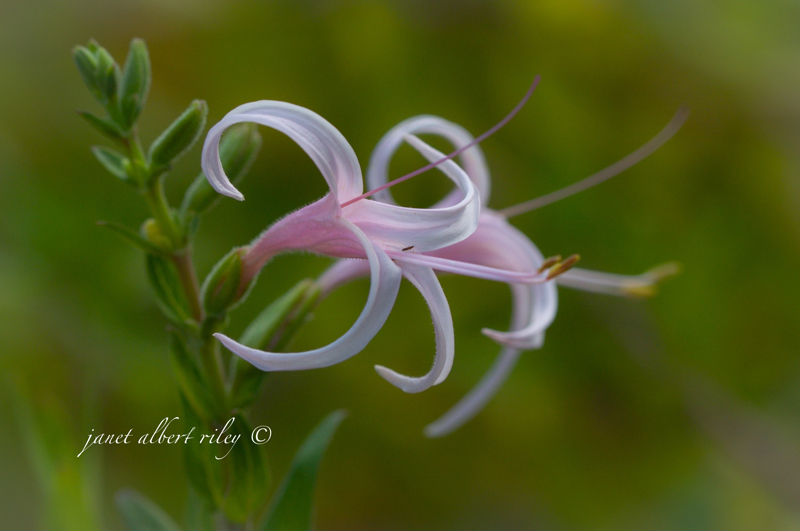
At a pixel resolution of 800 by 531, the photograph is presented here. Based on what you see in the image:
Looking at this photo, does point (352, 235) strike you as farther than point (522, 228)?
No

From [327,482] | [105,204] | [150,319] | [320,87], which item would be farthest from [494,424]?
[105,204]

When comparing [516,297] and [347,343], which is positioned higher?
[347,343]

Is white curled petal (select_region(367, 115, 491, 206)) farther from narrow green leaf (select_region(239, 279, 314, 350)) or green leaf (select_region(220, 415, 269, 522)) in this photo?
green leaf (select_region(220, 415, 269, 522))

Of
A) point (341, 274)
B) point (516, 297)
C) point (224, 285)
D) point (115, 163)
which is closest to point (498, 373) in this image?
point (516, 297)

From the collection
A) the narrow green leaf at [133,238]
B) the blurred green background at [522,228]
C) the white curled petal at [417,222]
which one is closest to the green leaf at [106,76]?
the narrow green leaf at [133,238]

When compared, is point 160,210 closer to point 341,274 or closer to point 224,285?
point 224,285

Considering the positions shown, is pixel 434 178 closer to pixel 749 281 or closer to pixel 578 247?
pixel 578 247
